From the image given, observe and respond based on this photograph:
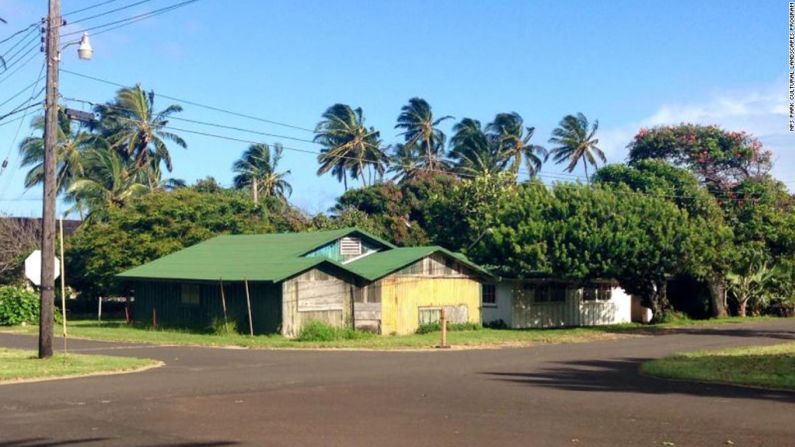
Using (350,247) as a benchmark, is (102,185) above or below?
above

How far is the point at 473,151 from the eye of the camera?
247 ft

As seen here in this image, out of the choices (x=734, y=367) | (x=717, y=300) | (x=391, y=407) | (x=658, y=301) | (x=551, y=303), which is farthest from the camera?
(x=717, y=300)

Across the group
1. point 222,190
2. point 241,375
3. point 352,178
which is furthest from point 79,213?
point 241,375

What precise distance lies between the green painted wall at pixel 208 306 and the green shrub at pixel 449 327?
6.57 m

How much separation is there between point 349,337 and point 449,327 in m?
6.05

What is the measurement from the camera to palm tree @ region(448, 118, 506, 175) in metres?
74.3

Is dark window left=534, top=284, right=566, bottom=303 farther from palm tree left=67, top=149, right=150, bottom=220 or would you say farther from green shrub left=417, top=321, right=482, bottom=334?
palm tree left=67, top=149, right=150, bottom=220

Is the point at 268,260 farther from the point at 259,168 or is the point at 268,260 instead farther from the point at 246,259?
the point at 259,168

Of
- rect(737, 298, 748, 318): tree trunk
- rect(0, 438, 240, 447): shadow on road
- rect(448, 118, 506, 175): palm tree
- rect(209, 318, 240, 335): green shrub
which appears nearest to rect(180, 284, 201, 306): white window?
rect(209, 318, 240, 335): green shrub

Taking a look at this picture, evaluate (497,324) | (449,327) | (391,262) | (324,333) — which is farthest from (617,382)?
(497,324)

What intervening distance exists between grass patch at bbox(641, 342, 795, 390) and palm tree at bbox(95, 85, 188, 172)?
5075 cm

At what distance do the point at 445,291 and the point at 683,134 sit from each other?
35.7m

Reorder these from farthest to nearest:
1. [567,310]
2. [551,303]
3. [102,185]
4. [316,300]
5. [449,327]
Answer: [102,185] < [567,310] < [551,303] < [449,327] < [316,300]

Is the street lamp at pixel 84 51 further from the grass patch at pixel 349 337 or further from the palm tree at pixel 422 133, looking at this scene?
the palm tree at pixel 422 133
